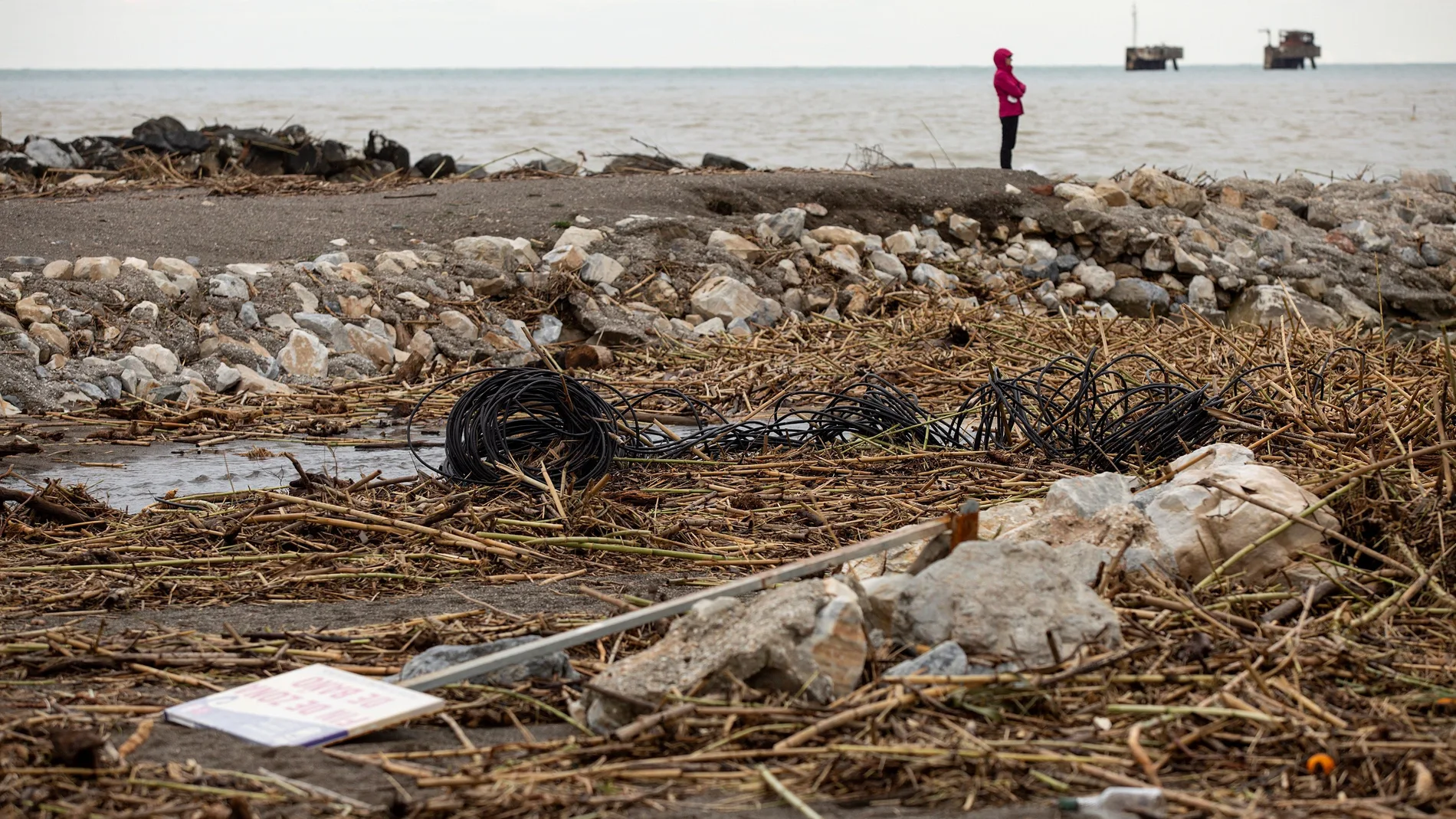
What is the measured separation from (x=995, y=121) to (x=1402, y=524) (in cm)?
3152

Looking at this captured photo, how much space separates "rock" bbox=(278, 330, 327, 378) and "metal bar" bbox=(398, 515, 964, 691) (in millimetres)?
4680

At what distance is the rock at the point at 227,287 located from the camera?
299 inches

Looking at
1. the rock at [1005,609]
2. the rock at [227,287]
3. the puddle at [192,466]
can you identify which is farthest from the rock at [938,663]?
the rock at [227,287]

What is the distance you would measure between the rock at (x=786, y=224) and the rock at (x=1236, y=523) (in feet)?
22.4

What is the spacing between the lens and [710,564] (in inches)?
149

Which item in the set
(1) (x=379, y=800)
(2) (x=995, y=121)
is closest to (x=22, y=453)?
(1) (x=379, y=800)

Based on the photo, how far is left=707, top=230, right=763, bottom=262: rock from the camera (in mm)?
9703

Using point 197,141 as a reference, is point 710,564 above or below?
below

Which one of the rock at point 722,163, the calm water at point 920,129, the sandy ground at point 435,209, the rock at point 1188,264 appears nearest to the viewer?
the sandy ground at point 435,209

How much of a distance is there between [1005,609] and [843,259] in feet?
24.1

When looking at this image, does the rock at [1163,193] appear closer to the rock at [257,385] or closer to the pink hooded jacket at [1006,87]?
the pink hooded jacket at [1006,87]

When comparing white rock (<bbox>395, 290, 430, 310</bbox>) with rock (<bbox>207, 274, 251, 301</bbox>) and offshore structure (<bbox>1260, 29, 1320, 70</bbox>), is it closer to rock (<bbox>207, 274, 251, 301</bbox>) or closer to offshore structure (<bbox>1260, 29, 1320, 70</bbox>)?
rock (<bbox>207, 274, 251, 301</bbox>)

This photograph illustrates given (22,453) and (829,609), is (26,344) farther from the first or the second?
(829,609)

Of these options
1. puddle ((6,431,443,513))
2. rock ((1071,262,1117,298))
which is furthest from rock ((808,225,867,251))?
puddle ((6,431,443,513))
